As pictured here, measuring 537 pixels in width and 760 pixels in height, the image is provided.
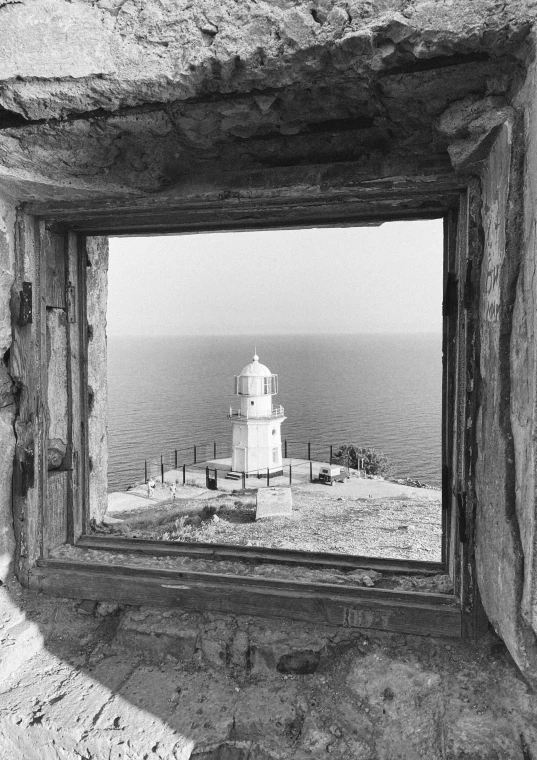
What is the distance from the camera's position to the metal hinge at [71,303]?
299 centimetres

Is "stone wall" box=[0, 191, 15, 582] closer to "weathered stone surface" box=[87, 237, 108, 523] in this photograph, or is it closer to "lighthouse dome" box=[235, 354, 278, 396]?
"weathered stone surface" box=[87, 237, 108, 523]

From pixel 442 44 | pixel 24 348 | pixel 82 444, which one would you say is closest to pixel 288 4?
pixel 442 44

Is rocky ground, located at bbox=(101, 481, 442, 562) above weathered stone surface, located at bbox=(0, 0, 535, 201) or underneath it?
underneath

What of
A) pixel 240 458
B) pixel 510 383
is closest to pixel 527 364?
pixel 510 383

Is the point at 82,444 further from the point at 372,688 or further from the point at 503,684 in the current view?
the point at 503,684

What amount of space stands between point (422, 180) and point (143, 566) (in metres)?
2.47

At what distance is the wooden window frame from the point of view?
2.29 metres

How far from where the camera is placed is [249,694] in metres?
2.28

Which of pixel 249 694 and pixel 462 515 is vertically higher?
pixel 462 515

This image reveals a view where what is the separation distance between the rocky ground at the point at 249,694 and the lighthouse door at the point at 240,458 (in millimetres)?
18883

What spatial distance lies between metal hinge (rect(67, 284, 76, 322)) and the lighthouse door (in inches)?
737

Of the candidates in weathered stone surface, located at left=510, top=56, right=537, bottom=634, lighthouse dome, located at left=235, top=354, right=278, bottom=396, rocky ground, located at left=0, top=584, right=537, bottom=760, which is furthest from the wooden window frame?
lighthouse dome, located at left=235, top=354, right=278, bottom=396

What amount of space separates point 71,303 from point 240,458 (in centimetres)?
1896

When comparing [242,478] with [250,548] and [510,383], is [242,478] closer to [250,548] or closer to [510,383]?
[250,548]
